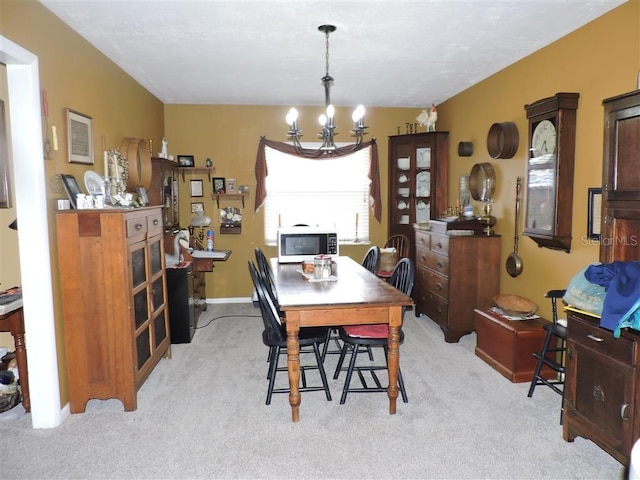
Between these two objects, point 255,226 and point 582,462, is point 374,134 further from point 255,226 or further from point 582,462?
point 582,462

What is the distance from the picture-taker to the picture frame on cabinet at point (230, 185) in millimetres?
5660

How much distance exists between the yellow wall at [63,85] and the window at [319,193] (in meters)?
2.05

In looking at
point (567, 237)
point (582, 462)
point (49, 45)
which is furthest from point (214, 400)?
point (567, 237)

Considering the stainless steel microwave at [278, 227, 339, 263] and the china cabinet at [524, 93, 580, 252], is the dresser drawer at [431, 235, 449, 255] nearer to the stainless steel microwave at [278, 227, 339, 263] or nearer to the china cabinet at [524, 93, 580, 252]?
the china cabinet at [524, 93, 580, 252]

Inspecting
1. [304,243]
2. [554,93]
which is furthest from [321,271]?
[554,93]

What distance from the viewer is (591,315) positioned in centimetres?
228

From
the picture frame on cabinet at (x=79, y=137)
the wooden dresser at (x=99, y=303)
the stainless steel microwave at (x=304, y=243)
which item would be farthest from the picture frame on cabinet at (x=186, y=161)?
the wooden dresser at (x=99, y=303)

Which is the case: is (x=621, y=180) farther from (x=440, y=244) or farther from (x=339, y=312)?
(x=440, y=244)

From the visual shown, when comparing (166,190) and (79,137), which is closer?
(79,137)

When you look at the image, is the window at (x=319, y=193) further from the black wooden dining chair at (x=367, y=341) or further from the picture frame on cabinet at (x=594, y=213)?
the picture frame on cabinet at (x=594, y=213)

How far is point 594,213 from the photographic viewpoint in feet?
9.95

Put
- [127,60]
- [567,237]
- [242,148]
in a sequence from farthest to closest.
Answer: [242,148]
[127,60]
[567,237]

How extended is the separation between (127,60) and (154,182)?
1143 millimetres

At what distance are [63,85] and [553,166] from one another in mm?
3363
